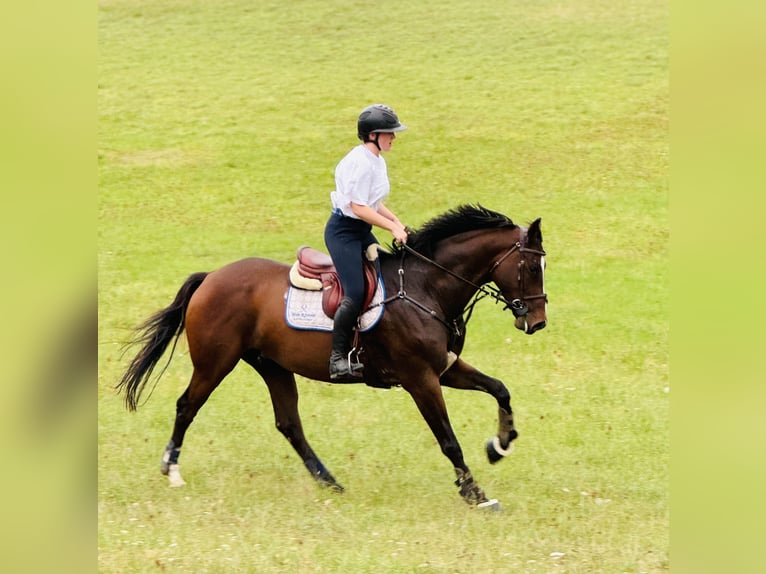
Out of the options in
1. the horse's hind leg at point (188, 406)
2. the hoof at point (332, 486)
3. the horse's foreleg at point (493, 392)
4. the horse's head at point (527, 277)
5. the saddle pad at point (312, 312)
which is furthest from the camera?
the horse's hind leg at point (188, 406)

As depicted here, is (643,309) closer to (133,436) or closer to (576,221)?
(576,221)

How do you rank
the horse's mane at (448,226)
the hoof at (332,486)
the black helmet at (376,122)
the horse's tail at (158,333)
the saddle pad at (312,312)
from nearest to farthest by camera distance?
the black helmet at (376,122)
the saddle pad at (312,312)
the horse's mane at (448,226)
the hoof at (332,486)
the horse's tail at (158,333)

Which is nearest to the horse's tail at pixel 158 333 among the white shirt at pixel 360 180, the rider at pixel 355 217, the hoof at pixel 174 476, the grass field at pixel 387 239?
the hoof at pixel 174 476

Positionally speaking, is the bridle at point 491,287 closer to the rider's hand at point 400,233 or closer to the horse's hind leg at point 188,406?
the rider's hand at point 400,233

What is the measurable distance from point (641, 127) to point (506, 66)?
4.87 metres

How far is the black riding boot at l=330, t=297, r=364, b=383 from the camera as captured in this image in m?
8.49

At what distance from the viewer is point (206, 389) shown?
920 centimetres

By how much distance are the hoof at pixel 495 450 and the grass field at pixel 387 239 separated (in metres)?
0.28

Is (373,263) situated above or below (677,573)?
below

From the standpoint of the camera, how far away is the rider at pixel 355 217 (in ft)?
27.7

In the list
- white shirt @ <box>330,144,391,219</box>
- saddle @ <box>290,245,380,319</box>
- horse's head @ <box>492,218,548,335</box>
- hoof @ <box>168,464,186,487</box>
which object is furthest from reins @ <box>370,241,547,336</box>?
hoof @ <box>168,464,186,487</box>

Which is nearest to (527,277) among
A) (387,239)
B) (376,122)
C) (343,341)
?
(343,341)

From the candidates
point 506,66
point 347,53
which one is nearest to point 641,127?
point 506,66

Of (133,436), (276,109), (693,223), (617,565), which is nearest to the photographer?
(693,223)
